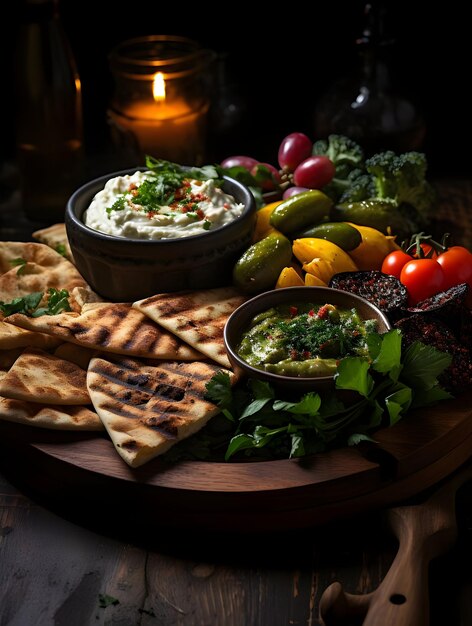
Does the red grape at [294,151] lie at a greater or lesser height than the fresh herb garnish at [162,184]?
lesser

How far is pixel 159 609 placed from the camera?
9.80ft

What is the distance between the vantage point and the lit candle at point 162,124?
18.9ft

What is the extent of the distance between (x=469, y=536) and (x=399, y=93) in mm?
3264

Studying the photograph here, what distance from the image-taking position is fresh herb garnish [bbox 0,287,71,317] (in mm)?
4219

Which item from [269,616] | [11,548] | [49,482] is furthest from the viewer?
[49,482]

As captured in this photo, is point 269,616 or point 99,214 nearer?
point 269,616

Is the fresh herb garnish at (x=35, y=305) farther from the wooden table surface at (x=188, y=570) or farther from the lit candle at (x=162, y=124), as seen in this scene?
the lit candle at (x=162, y=124)

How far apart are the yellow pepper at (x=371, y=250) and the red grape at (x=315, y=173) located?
511mm

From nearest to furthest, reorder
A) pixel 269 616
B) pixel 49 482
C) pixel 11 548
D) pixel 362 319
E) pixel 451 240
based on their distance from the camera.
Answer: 1. pixel 269 616
2. pixel 11 548
3. pixel 49 482
4. pixel 362 319
5. pixel 451 240

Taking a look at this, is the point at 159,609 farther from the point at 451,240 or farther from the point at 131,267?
the point at 451,240

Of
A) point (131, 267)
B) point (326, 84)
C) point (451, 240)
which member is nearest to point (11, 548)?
point (131, 267)

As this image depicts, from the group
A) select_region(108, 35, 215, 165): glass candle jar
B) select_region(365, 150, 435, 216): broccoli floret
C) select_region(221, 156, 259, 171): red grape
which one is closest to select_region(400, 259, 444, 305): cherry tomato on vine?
select_region(365, 150, 435, 216): broccoli floret

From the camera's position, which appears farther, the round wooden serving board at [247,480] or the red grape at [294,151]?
the red grape at [294,151]

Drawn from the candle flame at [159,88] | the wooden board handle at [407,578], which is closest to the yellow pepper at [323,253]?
the wooden board handle at [407,578]
